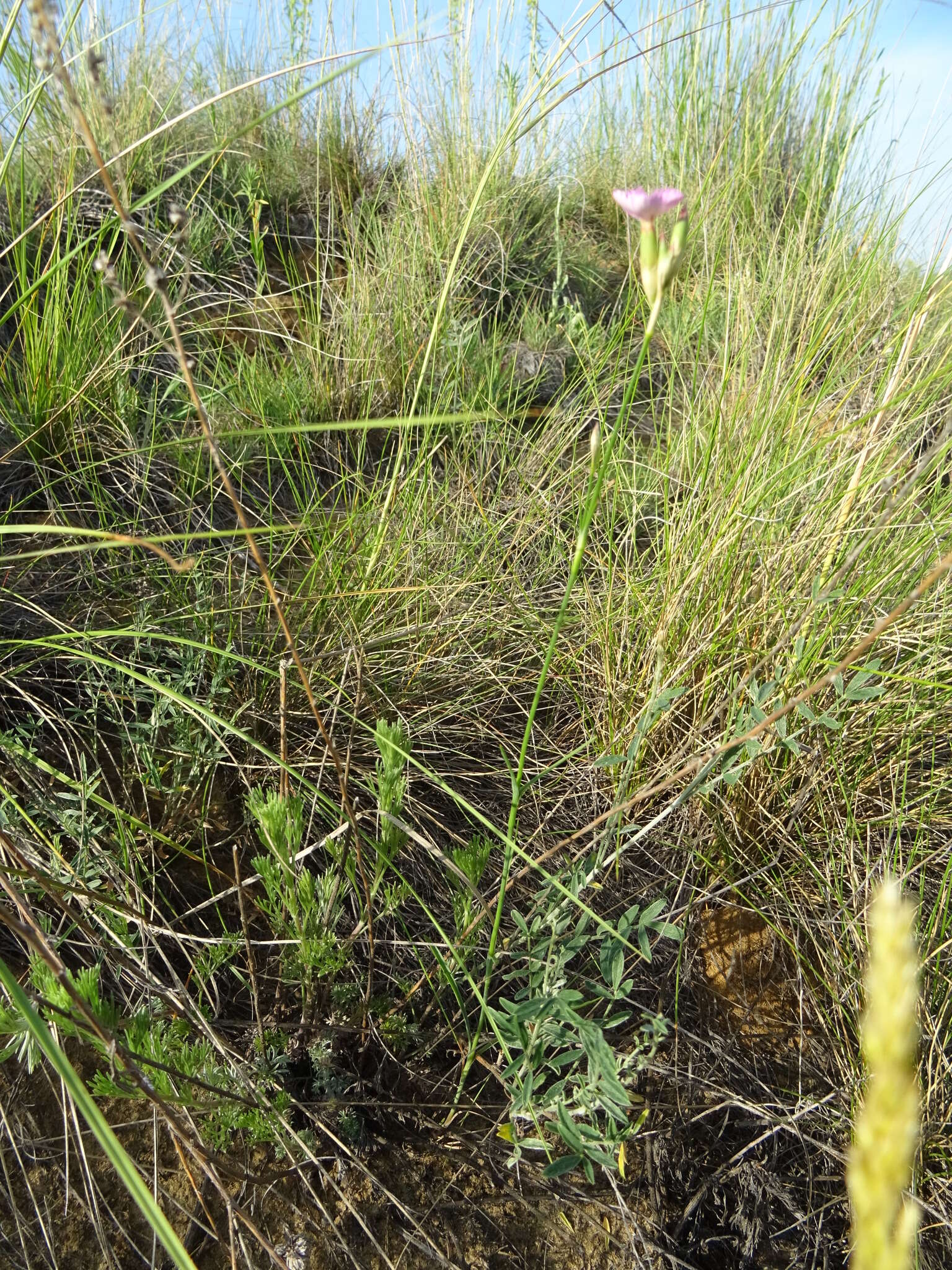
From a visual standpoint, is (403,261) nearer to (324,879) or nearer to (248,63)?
(248,63)

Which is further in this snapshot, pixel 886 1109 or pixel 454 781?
pixel 454 781

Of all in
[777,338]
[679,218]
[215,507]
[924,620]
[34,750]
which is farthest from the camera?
[777,338]

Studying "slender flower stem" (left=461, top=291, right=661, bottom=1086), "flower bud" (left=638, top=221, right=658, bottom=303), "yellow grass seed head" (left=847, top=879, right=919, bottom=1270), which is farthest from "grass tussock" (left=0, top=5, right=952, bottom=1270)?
"yellow grass seed head" (left=847, top=879, right=919, bottom=1270)

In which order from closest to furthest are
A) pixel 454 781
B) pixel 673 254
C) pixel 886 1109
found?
pixel 886 1109 → pixel 673 254 → pixel 454 781

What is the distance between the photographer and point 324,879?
3.51 ft

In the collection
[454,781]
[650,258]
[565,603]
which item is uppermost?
[650,258]

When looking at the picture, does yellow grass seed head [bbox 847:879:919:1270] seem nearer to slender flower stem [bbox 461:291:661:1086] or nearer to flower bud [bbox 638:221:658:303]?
slender flower stem [bbox 461:291:661:1086]

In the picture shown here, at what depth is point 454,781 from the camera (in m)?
1.45

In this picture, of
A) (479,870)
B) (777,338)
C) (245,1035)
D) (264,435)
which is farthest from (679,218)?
(777,338)

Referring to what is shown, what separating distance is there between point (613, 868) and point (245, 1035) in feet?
1.91

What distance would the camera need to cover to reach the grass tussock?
38.4 inches

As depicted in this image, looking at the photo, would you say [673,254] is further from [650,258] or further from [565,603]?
[565,603]

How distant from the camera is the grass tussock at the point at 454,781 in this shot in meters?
0.98

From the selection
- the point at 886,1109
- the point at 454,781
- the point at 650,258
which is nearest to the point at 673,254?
the point at 650,258
